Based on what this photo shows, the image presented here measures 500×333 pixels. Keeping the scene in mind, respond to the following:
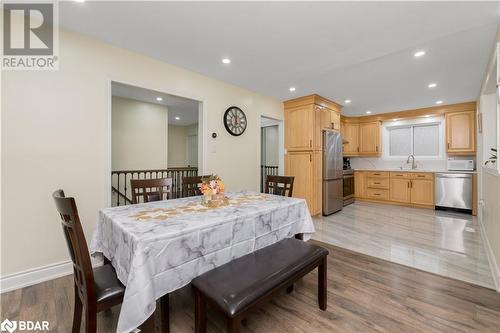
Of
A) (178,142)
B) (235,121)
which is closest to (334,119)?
(235,121)

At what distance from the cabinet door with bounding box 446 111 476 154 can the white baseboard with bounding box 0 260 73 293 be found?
24.2ft

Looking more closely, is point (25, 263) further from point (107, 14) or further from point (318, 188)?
point (318, 188)

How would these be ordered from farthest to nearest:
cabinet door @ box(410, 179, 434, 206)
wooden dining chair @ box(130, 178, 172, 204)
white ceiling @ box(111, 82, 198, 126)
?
1. cabinet door @ box(410, 179, 434, 206)
2. white ceiling @ box(111, 82, 198, 126)
3. wooden dining chair @ box(130, 178, 172, 204)

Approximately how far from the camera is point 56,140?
2.19 meters

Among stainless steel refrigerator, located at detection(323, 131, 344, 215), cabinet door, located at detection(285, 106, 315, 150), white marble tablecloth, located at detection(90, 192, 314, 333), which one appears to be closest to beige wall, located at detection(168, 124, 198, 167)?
cabinet door, located at detection(285, 106, 315, 150)

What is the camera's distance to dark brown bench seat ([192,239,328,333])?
113 cm

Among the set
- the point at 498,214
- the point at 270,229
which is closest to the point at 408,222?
the point at 498,214

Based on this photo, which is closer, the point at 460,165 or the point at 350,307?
the point at 350,307

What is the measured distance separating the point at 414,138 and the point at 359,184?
6.24ft

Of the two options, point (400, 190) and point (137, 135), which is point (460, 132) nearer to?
point (400, 190)

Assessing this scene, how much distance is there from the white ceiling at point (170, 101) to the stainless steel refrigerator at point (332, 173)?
290 cm

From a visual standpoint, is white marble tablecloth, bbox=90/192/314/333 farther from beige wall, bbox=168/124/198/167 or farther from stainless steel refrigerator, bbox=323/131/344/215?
beige wall, bbox=168/124/198/167

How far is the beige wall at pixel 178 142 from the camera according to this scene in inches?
319

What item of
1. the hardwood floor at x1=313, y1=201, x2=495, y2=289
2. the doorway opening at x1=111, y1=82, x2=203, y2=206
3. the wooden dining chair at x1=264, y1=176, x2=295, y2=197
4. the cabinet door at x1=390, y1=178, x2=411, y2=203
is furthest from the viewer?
the cabinet door at x1=390, y1=178, x2=411, y2=203
